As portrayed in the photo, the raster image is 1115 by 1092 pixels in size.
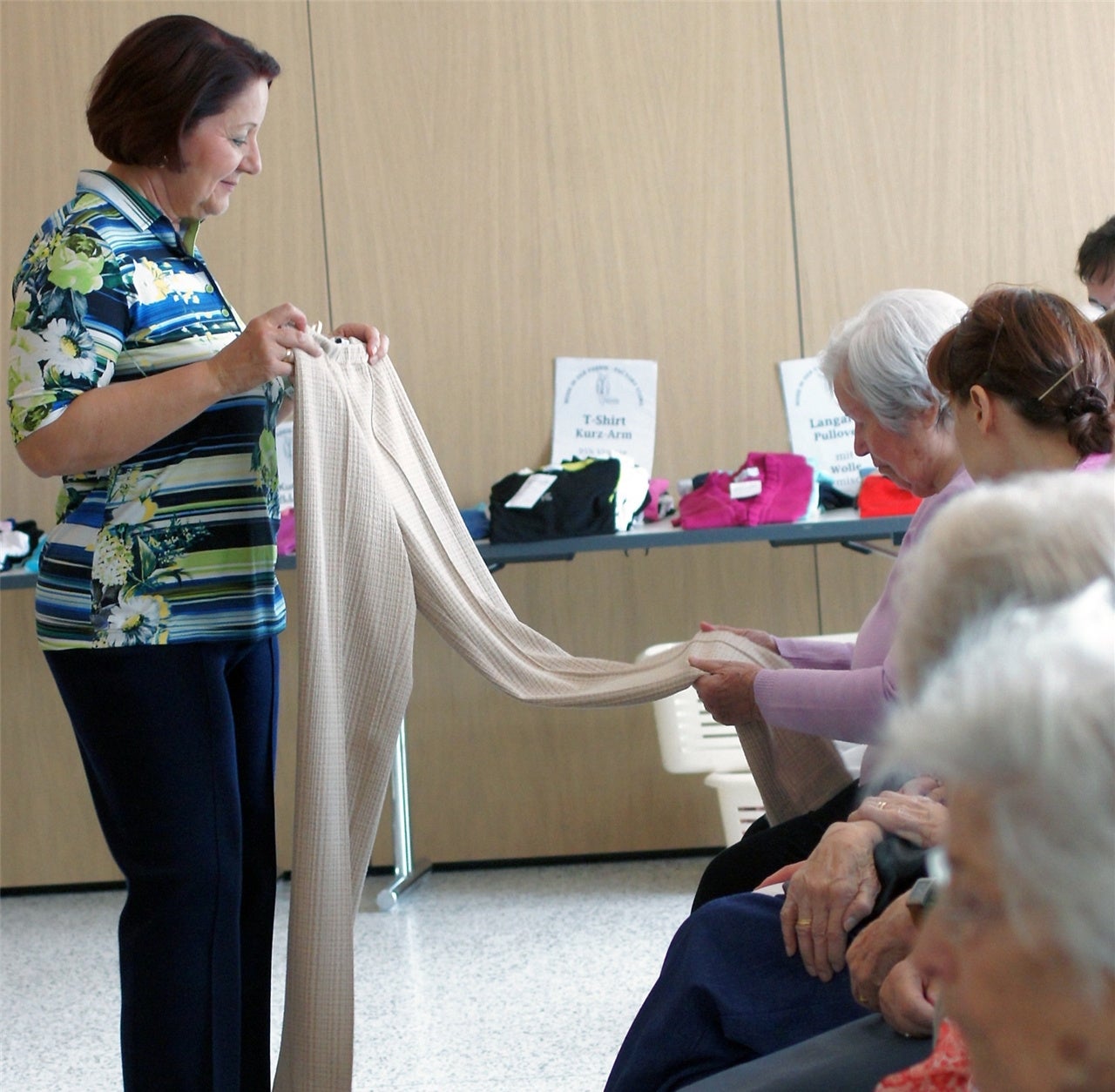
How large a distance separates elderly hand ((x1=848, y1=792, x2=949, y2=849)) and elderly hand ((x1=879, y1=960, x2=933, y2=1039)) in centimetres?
20

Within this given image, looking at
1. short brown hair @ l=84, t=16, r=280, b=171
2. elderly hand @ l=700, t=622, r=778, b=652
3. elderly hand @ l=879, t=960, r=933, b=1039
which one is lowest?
elderly hand @ l=879, t=960, r=933, b=1039

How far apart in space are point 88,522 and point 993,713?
1.45 meters

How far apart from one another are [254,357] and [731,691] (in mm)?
790

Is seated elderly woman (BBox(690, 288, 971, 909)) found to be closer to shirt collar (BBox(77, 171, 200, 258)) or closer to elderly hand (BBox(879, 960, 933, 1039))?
elderly hand (BBox(879, 960, 933, 1039))

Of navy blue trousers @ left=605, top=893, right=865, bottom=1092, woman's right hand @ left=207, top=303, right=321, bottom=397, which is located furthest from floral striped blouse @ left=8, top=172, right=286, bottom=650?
navy blue trousers @ left=605, top=893, right=865, bottom=1092

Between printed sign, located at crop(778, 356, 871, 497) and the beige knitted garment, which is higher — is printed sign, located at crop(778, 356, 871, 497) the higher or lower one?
the higher one

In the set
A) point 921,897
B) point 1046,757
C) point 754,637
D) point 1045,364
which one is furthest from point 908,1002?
point 754,637

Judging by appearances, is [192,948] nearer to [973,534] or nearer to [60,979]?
[973,534]

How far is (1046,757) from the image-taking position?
615 mm

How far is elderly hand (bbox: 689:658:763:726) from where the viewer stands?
72.9 inches

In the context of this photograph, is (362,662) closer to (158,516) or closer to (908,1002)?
(158,516)

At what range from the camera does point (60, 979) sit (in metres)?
3.17

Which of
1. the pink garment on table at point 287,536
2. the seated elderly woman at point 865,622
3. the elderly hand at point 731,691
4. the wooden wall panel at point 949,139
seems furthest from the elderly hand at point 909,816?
the wooden wall panel at point 949,139

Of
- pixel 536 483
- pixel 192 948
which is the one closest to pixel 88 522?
pixel 192 948
